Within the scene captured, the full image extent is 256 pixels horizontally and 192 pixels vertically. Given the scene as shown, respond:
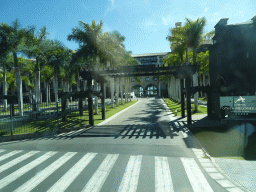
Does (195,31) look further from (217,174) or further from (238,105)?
(217,174)

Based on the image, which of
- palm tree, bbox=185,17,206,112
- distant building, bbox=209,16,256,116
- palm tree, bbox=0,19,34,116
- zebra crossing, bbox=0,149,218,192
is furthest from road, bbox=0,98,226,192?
palm tree, bbox=185,17,206,112

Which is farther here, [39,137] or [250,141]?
[39,137]

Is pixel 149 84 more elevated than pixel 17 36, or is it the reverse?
pixel 17 36

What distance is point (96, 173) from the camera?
22.0 feet

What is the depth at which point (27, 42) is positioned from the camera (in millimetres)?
21375

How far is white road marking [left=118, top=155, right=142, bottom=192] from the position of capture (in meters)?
5.64

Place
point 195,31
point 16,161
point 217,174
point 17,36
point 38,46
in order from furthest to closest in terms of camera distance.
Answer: point 38,46 → point 195,31 → point 17,36 → point 16,161 → point 217,174

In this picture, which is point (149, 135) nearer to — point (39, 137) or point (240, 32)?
point (39, 137)

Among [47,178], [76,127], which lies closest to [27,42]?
[76,127]

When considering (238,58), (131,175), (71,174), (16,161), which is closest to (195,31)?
(238,58)

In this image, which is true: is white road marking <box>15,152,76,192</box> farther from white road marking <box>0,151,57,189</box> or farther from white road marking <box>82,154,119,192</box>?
white road marking <box>82,154,119,192</box>

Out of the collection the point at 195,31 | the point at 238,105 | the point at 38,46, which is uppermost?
the point at 195,31

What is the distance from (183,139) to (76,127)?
812cm

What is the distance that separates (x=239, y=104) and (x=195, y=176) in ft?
40.3
